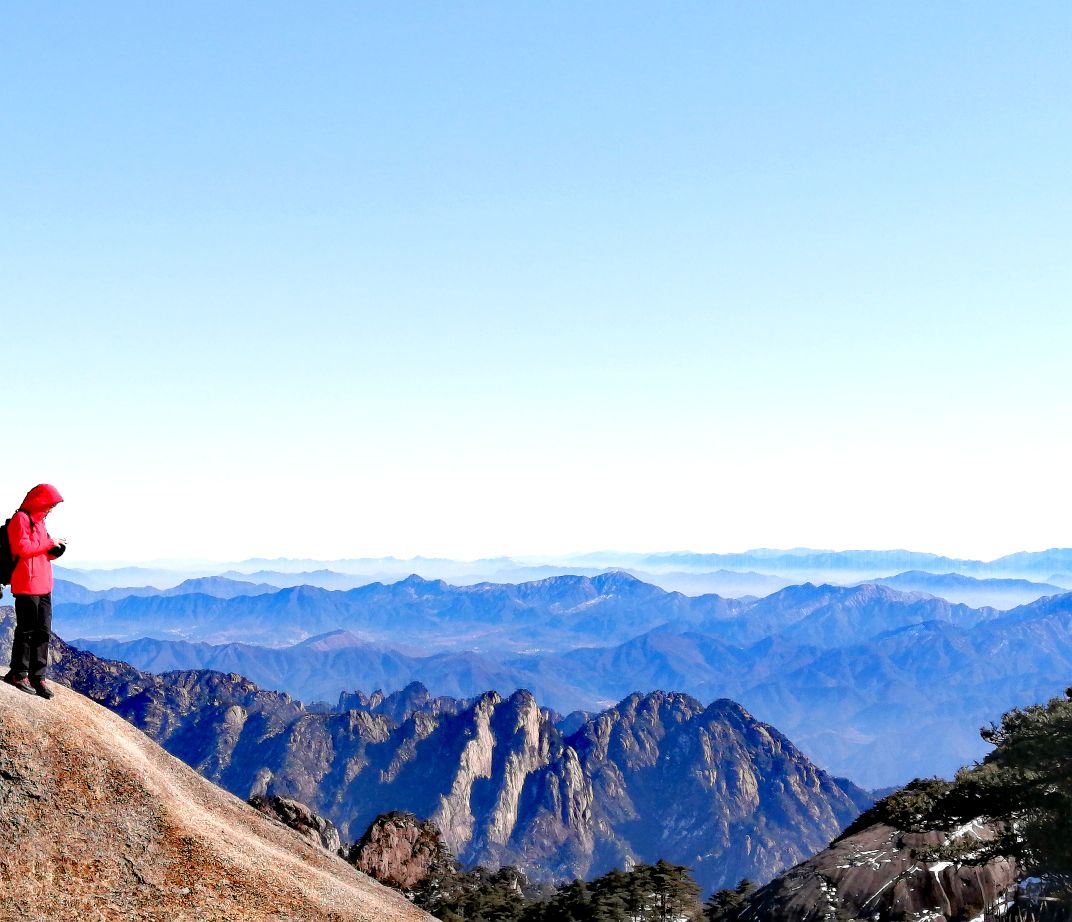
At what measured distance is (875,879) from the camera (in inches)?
1638

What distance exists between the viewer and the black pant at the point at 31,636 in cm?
2033

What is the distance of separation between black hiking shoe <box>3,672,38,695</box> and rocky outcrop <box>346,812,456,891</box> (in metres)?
71.6

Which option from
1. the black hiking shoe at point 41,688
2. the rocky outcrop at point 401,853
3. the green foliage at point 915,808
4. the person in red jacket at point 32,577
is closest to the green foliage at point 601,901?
the rocky outcrop at point 401,853

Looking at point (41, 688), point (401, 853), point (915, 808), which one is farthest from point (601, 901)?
point (41, 688)

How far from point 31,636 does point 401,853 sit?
3415 inches

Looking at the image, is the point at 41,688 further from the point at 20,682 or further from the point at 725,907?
the point at 725,907

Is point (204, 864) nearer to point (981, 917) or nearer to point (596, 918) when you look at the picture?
point (981, 917)

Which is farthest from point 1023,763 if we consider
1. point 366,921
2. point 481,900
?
point 481,900

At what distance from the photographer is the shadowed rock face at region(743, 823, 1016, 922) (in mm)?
38844

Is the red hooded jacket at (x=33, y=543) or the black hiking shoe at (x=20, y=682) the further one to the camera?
the black hiking shoe at (x=20, y=682)

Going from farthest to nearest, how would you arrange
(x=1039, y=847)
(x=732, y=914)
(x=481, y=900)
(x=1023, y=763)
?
(x=481, y=900)
(x=732, y=914)
(x=1023, y=763)
(x=1039, y=847)

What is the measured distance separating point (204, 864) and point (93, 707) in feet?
24.5

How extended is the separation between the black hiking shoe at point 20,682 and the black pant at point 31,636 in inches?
3.2

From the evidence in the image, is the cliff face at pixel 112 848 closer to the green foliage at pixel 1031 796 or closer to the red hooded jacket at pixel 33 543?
the red hooded jacket at pixel 33 543
